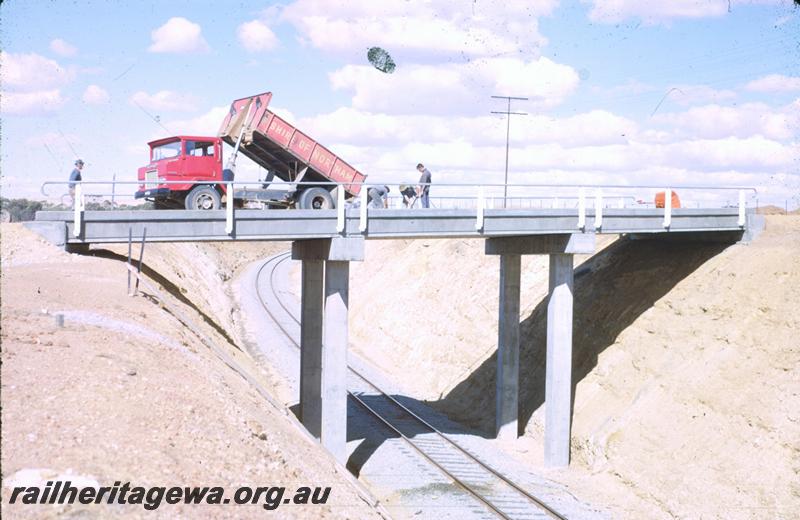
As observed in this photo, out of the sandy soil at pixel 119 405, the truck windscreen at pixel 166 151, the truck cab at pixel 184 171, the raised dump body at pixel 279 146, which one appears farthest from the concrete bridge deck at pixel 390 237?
the truck windscreen at pixel 166 151

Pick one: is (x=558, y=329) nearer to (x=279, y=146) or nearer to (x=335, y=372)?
(x=335, y=372)

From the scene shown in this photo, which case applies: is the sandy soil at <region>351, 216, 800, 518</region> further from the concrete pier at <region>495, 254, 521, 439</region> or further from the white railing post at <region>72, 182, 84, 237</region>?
the white railing post at <region>72, 182, 84, 237</region>

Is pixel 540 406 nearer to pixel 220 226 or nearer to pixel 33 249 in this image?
pixel 220 226

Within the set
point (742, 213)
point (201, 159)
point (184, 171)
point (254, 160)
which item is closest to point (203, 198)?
point (184, 171)

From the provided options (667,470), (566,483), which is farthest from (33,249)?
(667,470)

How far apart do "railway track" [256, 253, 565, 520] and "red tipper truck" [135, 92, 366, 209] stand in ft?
26.2

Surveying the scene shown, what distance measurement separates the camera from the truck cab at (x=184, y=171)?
23.2 m

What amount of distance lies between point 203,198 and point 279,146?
345 cm

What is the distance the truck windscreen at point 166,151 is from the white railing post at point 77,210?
7.20m

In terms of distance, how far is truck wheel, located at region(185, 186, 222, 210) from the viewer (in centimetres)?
2269

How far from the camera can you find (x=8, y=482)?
8.46m

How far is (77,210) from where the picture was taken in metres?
17.3

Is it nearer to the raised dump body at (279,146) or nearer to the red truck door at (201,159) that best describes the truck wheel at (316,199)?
the raised dump body at (279,146)

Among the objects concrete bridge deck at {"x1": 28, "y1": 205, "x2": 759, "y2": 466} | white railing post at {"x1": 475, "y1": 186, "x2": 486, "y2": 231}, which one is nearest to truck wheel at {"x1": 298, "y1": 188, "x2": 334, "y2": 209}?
concrete bridge deck at {"x1": 28, "y1": 205, "x2": 759, "y2": 466}
